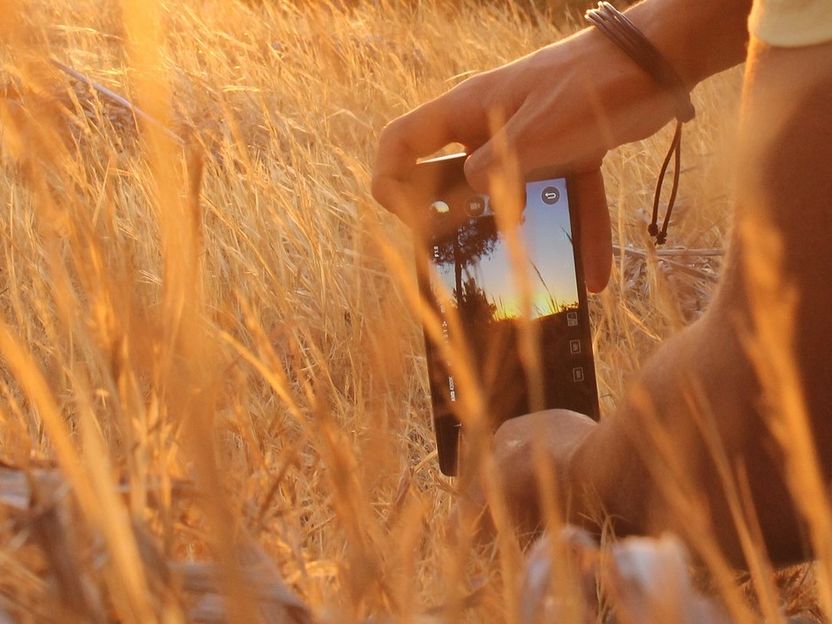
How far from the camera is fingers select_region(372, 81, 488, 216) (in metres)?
1.29

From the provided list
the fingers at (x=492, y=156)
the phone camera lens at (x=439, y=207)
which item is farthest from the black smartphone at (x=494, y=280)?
the fingers at (x=492, y=156)

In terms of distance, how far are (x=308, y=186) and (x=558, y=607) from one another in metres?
1.95

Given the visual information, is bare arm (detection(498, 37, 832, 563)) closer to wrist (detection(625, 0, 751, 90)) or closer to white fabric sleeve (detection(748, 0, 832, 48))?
white fabric sleeve (detection(748, 0, 832, 48))

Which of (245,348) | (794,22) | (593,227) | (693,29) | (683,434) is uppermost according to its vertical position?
(693,29)

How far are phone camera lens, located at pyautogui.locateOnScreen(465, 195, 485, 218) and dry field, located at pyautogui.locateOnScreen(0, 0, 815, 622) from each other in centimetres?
16

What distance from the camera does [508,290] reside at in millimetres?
1347

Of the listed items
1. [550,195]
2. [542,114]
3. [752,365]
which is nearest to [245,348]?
[752,365]

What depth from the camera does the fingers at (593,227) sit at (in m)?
1.37

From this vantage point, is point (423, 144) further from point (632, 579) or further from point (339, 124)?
point (339, 124)

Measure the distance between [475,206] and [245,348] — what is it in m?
0.69

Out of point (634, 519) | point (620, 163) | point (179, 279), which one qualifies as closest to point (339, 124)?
point (620, 163)

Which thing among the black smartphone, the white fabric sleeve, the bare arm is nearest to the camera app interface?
the black smartphone

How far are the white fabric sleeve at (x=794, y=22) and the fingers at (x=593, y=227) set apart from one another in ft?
1.73

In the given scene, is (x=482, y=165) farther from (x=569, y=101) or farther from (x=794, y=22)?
(x=794, y=22)
